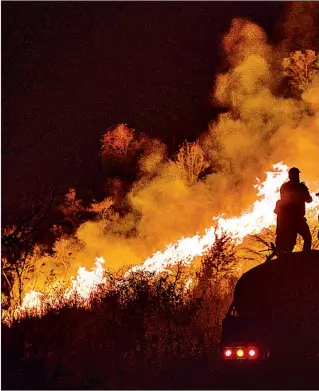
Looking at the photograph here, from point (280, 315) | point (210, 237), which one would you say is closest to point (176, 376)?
point (280, 315)

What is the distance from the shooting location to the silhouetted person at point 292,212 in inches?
501

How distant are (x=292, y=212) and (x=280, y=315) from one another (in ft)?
9.77

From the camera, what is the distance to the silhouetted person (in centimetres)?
1273

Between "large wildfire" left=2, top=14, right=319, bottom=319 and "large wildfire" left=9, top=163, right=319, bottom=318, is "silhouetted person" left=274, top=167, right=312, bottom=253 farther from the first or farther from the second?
"large wildfire" left=2, top=14, right=319, bottom=319

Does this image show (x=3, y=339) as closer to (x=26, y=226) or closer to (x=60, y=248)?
(x=26, y=226)

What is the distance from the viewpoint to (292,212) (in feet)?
42.3

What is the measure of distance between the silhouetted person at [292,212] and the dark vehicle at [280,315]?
2249mm

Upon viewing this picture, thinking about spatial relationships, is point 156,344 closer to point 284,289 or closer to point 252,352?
point 284,289

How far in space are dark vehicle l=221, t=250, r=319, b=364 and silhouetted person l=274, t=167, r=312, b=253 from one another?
225 centimetres

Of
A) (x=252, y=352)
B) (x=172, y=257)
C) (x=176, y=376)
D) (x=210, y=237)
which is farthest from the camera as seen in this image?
(x=210, y=237)

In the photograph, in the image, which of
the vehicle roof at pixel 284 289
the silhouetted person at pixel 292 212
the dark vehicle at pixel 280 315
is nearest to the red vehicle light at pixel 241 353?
the dark vehicle at pixel 280 315

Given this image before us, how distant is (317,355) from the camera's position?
1041 cm

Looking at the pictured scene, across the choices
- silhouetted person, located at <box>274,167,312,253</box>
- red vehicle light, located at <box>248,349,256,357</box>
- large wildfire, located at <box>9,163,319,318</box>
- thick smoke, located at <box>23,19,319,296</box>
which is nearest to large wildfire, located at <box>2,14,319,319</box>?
thick smoke, located at <box>23,19,319,296</box>

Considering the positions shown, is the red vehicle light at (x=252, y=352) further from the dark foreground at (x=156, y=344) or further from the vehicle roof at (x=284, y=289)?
the vehicle roof at (x=284, y=289)
